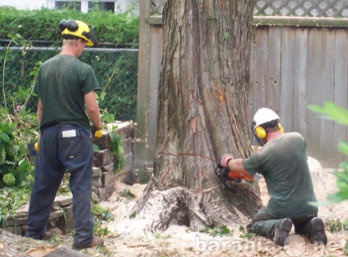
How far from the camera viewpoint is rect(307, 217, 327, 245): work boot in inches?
218

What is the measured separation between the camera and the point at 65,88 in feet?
17.1

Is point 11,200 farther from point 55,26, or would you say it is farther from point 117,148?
point 55,26

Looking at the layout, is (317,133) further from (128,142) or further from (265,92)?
(128,142)

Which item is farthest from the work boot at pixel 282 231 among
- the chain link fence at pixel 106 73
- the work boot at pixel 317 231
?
the chain link fence at pixel 106 73

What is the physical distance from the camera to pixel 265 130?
582cm

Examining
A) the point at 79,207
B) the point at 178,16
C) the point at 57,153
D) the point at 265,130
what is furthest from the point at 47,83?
the point at 265,130

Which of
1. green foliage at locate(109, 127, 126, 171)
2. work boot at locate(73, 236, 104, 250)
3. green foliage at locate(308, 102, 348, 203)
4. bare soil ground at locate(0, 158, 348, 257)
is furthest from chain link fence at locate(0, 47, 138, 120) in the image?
green foliage at locate(308, 102, 348, 203)

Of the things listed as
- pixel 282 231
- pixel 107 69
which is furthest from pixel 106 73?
pixel 282 231

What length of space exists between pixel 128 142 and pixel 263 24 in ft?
6.89

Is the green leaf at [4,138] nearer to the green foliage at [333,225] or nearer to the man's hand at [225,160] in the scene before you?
the man's hand at [225,160]

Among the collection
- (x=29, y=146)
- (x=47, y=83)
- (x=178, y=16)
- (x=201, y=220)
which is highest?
(x=178, y=16)

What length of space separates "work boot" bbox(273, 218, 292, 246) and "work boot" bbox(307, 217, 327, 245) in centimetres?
19

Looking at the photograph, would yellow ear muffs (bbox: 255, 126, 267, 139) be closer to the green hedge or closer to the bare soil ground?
the bare soil ground

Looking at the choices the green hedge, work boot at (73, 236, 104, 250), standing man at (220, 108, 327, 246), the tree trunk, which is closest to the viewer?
work boot at (73, 236, 104, 250)
